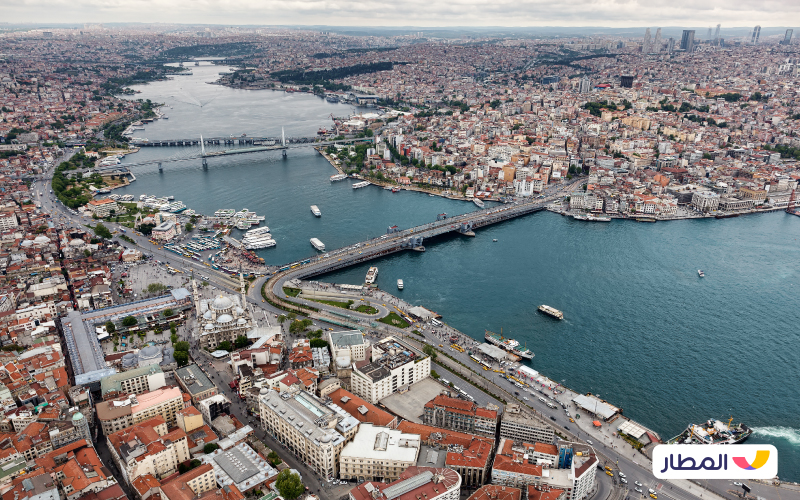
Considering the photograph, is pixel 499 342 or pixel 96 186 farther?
pixel 96 186

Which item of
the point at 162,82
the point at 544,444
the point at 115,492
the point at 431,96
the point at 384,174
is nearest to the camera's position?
the point at 115,492

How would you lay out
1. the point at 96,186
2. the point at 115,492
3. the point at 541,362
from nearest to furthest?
the point at 115,492
the point at 541,362
the point at 96,186

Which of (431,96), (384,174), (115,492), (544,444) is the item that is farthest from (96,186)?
(431,96)

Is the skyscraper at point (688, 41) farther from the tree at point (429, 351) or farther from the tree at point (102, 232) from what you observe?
the tree at point (102, 232)

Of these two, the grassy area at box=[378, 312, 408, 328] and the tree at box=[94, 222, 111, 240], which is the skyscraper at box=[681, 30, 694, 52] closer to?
the grassy area at box=[378, 312, 408, 328]

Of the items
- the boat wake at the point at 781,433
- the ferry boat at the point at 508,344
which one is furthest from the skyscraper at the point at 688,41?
the boat wake at the point at 781,433

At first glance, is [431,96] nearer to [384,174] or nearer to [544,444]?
[384,174]

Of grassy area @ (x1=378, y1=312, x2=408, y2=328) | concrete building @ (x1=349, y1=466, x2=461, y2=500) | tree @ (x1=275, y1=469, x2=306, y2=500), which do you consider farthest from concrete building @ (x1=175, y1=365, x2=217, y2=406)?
grassy area @ (x1=378, y1=312, x2=408, y2=328)
